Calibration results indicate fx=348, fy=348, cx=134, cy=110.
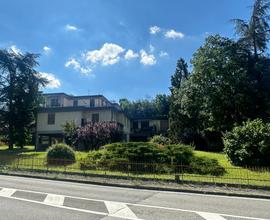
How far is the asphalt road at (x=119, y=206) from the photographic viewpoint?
9539 millimetres

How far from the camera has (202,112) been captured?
38.7 metres

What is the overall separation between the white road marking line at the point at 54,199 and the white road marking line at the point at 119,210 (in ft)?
5.08

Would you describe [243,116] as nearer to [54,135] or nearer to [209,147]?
[209,147]

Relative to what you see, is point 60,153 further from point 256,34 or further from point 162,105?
point 162,105

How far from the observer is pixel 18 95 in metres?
45.2

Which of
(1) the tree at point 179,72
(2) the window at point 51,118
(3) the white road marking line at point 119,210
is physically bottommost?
(3) the white road marking line at point 119,210

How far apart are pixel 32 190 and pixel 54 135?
3386cm

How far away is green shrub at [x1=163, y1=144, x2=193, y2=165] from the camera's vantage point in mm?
21925

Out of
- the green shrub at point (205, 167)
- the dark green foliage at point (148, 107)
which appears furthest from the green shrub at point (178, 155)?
the dark green foliage at point (148, 107)

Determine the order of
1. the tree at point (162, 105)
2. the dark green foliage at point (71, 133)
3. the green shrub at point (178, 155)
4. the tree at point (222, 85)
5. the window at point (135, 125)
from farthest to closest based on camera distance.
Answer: the tree at point (162, 105), the window at point (135, 125), the dark green foliage at point (71, 133), the tree at point (222, 85), the green shrub at point (178, 155)

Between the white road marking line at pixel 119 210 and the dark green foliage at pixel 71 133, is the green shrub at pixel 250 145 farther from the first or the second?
the dark green foliage at pixel 71 133

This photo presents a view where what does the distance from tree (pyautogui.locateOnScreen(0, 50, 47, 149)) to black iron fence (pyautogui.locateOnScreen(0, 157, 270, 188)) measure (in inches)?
820

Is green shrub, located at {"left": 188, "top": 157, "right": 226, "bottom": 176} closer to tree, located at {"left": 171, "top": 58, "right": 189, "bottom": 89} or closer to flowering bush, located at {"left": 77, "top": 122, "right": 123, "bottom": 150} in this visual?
flowering bush, located at {"left": 77, "top": 122, "right": 123, "bottom": 150}

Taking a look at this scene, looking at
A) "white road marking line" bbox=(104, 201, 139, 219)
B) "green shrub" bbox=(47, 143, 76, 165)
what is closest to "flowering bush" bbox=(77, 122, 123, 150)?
"green shrub" bbox=(47, 143, 76, 165)
